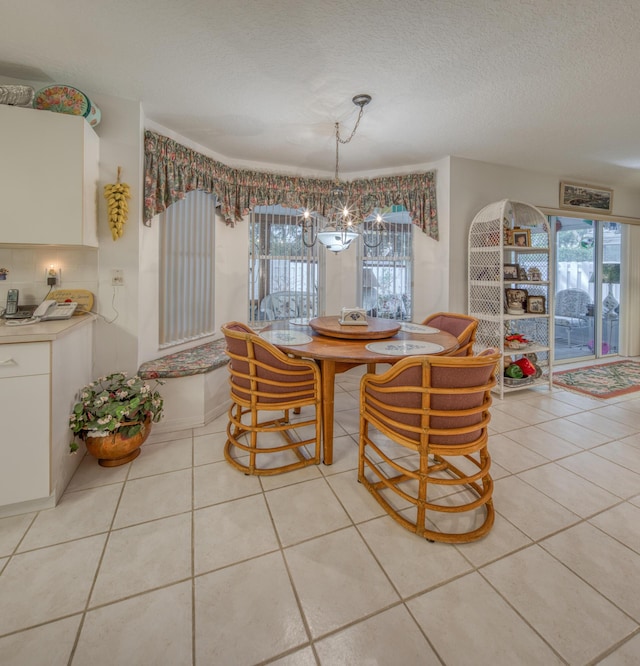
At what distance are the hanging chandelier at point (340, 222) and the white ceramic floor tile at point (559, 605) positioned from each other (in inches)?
81.6

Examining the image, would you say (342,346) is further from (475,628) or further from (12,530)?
(12,530)

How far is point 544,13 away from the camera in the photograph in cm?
168

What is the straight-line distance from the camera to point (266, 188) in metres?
3.63

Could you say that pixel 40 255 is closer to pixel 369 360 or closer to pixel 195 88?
pixel 195 88

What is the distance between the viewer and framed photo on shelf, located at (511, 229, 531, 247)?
3.44m

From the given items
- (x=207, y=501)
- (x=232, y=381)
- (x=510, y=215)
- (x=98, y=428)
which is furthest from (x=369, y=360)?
(x=510, y=215)

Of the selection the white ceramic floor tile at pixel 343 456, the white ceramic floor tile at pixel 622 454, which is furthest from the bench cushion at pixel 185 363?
the white ceramic floor tile at pixel 622 454

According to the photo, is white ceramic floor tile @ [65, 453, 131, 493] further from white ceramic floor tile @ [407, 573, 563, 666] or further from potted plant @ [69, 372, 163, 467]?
white ceramic floor tile @ [407, 573, 563, 666]

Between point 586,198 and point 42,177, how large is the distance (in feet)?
18.4

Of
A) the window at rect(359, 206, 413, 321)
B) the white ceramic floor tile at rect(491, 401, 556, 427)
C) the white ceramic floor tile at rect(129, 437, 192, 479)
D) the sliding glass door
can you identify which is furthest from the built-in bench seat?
the sliding glass door

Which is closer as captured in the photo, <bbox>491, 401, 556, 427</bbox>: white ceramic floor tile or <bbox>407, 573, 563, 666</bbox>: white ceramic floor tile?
<bbox>407, 573, 563, 666</bbox>: white ceramic floor tile

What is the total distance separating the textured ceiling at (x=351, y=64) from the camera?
65.7 inches

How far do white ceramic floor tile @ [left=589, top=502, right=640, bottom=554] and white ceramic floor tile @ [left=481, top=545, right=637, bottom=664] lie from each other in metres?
0.40

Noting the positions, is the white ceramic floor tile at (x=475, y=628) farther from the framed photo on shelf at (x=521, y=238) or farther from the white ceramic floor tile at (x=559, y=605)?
the framed photo on shelf at (x=521, y=238)
